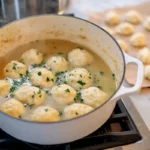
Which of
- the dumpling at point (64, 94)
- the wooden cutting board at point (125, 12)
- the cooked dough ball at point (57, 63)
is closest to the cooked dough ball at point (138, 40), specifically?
the wooden cutting board at point (125, 12)

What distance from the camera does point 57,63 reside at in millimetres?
987

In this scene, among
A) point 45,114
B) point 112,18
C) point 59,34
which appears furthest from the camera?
point 112,18

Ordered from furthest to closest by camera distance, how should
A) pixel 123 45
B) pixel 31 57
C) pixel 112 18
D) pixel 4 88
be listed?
1. pixel 112 18
2. pixel 123 45
3. pixel 31 57
4. pixel 4 88

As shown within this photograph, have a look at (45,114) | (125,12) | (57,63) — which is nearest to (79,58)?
(57,63)

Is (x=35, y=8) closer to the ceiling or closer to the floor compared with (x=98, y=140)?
closer to the ceiling

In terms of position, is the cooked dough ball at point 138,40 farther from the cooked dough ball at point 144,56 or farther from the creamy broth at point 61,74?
the creamy broth at point 61,74

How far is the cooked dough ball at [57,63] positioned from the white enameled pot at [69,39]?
129 mm

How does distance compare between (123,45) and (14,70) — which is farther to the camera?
(123,45)

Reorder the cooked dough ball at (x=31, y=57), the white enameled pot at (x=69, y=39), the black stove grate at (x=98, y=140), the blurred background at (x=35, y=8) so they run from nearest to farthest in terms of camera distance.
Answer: the white enameled pot at (x=69, y=39)
the black stove grate at (x=98, y=140)
the cooked dough ball at (x=31, y=57)
the blurred background at (x=35, y=8)

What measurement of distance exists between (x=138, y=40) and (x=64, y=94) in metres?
0.51

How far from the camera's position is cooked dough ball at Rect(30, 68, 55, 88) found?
Answer: 92 cm

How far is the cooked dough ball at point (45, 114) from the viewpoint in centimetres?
78

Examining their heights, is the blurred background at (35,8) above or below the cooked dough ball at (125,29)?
above

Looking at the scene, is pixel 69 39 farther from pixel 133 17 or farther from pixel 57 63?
pixel 133 17
